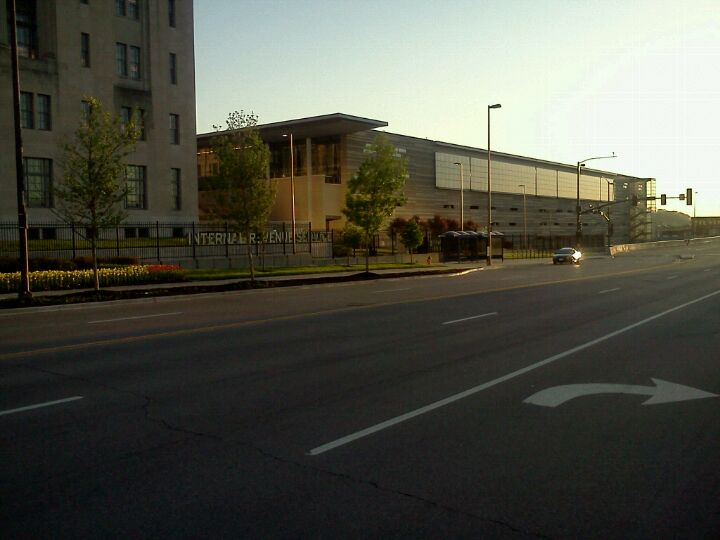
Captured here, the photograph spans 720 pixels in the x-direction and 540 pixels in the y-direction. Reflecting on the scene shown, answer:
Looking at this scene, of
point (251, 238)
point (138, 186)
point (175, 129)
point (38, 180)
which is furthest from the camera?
point (175, 129)

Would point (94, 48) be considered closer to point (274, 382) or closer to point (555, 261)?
point (555, 261)

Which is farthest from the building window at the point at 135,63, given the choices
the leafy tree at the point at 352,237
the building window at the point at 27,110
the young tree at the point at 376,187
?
the young tree at the point at 376,187

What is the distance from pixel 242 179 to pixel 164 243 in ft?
31.8

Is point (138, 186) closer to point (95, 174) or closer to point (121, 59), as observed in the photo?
point (121, 59)

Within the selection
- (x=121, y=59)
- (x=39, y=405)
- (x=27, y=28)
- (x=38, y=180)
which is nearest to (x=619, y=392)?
(x=39, y=405)

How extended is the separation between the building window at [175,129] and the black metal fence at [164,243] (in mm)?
12824

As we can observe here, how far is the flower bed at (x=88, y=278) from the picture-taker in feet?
84.9

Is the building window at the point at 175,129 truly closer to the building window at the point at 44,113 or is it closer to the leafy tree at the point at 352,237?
the building window at the point at 44,113

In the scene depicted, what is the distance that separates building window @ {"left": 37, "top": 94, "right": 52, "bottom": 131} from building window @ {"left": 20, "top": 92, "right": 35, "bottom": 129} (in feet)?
1.80

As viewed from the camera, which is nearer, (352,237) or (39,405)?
(39,405)

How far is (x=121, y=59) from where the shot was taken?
5500 cm

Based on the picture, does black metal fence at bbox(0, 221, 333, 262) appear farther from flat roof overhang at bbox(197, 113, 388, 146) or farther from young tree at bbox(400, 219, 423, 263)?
flat roof overhang at bbox(197, 113, 388, 146)

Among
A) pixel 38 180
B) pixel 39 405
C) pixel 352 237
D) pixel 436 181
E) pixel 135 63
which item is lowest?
pixel 39 405

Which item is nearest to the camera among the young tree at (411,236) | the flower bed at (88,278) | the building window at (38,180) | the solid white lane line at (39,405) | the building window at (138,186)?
the solid white lane line at (39,405)
